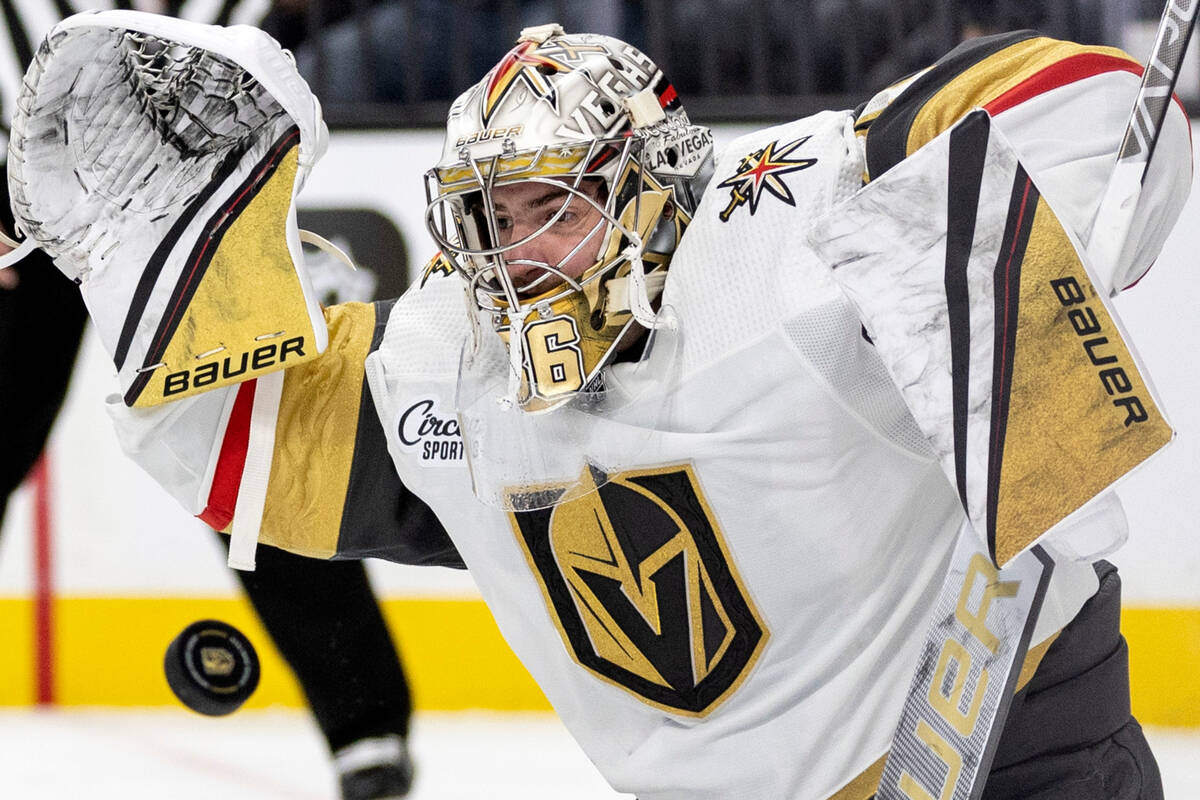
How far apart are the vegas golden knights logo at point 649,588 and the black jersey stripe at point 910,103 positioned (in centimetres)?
36

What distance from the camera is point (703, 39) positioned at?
3.01 m

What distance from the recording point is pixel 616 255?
145 cm

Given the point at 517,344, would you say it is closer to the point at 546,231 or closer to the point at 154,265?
the point at 546,231

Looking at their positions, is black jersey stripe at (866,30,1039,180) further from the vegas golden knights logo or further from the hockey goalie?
the vegas golden knights logo

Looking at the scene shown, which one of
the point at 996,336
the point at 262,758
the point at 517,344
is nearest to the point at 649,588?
the point at 517,344

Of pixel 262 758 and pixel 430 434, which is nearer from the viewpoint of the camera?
pixel 430 434

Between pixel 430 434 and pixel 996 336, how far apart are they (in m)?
0.68

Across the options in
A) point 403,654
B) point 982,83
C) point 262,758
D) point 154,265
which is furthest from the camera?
point 403,654

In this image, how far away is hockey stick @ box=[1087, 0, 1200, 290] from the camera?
111 cm

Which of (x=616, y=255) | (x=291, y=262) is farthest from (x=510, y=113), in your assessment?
(x=291, y=262)

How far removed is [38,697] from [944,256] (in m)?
2.66

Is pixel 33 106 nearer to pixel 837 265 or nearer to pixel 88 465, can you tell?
pixel 837 265

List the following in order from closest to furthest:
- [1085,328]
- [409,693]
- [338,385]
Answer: [1085,328], [338,385], [409,693]

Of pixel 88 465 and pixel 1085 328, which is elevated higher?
pixel 1085 328
